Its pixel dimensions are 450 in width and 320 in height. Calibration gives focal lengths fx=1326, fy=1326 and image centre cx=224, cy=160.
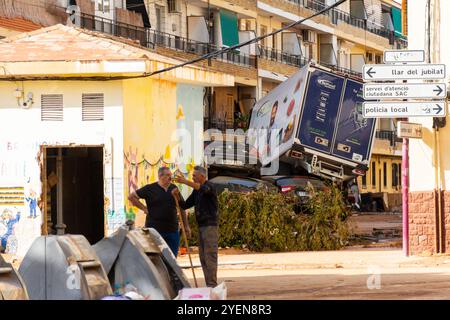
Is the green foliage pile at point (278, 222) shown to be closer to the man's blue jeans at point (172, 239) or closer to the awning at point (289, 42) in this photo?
the man's blue jeans at point (172, 239)

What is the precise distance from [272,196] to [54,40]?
5847 millimetres

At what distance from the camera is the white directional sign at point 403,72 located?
24.0 metres

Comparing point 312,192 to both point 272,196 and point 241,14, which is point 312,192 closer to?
point 272,196

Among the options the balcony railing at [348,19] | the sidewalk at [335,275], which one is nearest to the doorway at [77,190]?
the sidewalk at [335,275]

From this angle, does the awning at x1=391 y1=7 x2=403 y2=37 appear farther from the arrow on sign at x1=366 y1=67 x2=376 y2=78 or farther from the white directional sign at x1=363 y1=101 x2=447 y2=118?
the arrow on sign at x1=366 y1=67 x2=376 y2=78

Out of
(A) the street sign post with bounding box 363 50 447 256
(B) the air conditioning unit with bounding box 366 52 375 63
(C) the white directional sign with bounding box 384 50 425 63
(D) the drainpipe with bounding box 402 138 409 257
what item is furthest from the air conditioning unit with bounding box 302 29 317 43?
(A) the street sign post with bounding box 363 50 447 256

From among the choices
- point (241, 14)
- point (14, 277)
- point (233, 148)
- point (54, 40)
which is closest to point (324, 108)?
point (233, 148)

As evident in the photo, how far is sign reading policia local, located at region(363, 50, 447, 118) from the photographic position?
2406 centimetres

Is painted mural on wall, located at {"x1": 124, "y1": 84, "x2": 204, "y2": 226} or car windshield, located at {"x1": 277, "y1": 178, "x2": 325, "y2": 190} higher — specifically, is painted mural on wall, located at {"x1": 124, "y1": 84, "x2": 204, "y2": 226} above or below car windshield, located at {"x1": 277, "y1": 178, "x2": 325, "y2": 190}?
→ above

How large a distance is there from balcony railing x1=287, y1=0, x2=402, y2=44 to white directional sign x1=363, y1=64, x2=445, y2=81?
40.7 meters

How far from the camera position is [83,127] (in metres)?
26.2

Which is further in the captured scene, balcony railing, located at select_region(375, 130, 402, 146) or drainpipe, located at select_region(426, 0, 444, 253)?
balcony railing, located at select_region(375, 130, 402, 146)

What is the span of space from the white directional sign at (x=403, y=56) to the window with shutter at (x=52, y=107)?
6548 millimetres
